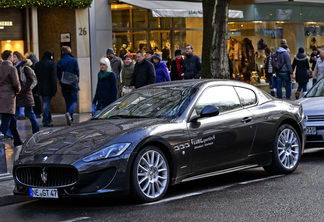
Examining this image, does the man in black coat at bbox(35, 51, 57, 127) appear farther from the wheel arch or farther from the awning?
the wheel arch

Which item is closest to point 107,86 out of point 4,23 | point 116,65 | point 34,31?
point 116,65

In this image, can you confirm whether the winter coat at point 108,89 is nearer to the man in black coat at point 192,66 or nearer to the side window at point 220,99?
the side window at point 220,99

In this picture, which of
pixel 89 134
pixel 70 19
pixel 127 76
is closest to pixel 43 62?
pixel 127 76

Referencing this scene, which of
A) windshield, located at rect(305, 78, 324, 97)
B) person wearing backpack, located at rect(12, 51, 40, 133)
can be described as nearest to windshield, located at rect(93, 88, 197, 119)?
windshield, located at rect(305, 78, 324, 97)

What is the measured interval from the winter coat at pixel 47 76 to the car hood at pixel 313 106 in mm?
6915

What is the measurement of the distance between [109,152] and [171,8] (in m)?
13.2

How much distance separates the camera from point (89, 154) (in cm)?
597

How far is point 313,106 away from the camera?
1002cm

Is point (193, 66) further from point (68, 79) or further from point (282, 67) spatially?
point (282, 67)

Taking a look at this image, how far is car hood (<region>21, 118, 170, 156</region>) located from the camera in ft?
20.1

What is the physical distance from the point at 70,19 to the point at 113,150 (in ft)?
41.3

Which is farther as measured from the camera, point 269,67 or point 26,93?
point 269,67

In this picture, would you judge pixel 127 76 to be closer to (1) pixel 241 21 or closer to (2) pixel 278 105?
(2) pixel 278 105

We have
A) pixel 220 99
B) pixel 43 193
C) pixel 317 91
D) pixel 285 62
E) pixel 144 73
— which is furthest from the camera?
pixel 285 62
